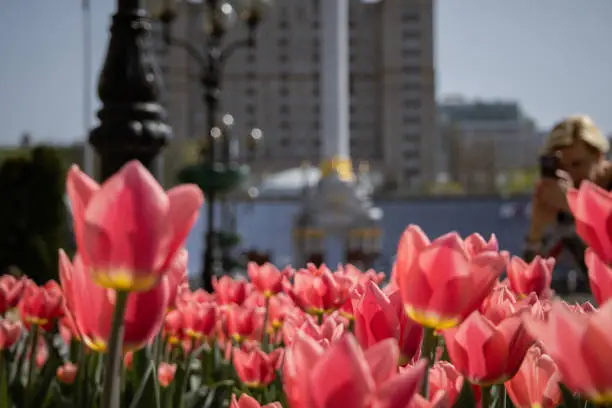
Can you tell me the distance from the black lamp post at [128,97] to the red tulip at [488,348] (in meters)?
1.85

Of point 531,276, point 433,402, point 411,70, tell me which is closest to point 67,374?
point 531,276

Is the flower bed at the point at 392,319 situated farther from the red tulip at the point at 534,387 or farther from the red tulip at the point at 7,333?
the red tulip at the point at 7,333

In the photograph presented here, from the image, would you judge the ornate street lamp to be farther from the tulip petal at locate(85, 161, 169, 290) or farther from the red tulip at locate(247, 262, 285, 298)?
the tulip petal at locate(85, 161, 169, 290)

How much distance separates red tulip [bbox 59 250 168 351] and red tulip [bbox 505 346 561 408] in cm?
37

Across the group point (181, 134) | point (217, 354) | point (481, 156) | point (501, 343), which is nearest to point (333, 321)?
point (501, 343)

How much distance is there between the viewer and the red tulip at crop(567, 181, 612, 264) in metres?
0.88

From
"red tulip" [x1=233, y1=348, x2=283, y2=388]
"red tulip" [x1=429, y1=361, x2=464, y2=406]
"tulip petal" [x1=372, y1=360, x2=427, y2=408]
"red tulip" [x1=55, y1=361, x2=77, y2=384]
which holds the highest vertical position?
"tulip petal" [x1=372, y1=360, x2=427, y2=408]

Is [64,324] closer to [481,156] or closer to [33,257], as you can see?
[33,257]

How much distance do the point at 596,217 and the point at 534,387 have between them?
183 millimetres

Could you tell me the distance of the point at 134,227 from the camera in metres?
0.68

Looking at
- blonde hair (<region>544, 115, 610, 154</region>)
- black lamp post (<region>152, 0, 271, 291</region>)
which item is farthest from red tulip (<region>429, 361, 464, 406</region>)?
black lamp post (<region>152, 0, 271, 291</region>)

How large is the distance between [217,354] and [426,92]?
67.5 m

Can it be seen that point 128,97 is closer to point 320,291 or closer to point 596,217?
point 320,291

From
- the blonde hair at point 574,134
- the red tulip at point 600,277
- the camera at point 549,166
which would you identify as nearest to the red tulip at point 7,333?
the red tulip at point 600,277
